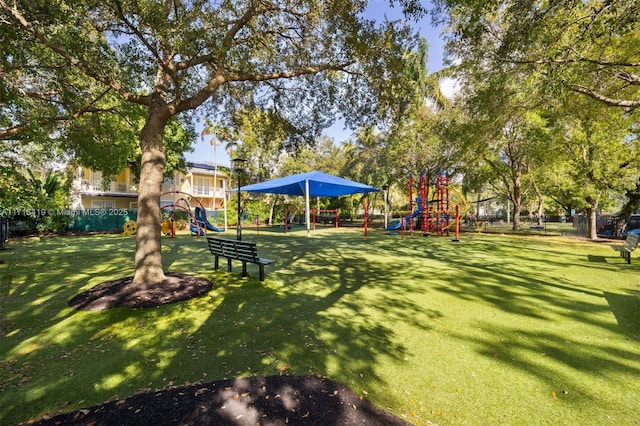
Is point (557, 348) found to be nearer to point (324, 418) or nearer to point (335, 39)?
point (324, 418)

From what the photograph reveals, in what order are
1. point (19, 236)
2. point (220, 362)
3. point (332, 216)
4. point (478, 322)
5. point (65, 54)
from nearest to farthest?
point (220, 362)
point (478, 322)
point (65, 54)
point (19, 236)
point (332, 216)

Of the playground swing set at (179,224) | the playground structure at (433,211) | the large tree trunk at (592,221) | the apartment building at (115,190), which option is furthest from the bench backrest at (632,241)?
the apartment building at (115,190)

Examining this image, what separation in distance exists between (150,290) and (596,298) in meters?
8.29

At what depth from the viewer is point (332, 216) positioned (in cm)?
3034

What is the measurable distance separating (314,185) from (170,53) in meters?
11.7

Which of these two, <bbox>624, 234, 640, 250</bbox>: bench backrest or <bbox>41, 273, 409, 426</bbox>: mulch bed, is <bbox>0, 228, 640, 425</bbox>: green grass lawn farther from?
<bbox>624, 234, 640, 250</bbox>: bench backrest

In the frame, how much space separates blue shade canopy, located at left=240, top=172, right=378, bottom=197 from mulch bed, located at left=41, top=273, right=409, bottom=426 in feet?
39.6

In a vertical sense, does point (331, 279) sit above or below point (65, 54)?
below

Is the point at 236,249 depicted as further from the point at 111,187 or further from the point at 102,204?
the point at 102,204

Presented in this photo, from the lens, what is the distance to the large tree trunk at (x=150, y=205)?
18.6 feet

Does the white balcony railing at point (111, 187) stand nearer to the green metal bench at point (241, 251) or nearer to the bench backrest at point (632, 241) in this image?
the green metal bench at point (241, 251)

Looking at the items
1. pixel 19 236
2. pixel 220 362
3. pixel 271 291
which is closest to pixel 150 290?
pixel 271 291

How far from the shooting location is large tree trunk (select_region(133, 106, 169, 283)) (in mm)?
5656

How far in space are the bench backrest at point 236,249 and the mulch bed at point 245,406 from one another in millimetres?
3651
